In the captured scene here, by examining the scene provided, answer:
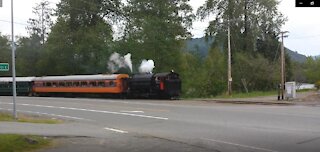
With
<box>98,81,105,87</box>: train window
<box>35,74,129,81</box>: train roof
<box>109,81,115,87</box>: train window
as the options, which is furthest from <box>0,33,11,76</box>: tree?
<box>109,81,115,87</box>: train window

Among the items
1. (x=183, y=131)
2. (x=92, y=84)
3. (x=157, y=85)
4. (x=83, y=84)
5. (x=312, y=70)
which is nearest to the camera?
(x=183, y=131)

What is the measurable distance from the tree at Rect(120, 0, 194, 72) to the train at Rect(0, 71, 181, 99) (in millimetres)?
9892

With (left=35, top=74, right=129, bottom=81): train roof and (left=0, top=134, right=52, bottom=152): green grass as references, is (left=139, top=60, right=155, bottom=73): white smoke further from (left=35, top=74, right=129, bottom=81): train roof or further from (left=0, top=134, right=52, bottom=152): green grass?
(left=0, top=134, right=52, bottom=152): green grass

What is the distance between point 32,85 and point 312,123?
4496 cm

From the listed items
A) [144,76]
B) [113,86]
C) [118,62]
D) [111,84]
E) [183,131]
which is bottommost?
[183,131]

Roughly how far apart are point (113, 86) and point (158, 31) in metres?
14.7

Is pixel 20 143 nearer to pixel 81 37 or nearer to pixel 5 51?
pixel 81 37

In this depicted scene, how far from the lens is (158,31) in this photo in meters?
58.6

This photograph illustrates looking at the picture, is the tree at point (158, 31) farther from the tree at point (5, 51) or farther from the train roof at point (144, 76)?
the tree at point (5, 51)

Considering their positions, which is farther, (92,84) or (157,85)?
(92,84)

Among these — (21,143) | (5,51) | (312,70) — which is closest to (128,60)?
(312,70)

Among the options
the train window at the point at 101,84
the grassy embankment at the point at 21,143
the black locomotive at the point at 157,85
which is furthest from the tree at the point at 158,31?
the grassy embankment at the point at 21,143

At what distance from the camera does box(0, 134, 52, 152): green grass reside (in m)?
12.2

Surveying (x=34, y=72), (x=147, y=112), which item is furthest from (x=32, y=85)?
(x=147, y=112)
